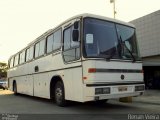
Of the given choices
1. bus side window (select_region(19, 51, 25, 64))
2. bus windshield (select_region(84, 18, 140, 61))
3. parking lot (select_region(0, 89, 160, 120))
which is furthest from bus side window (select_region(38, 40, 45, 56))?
bus windshield (select_region(84, 18, 140, 61))

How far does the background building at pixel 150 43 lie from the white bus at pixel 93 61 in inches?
548

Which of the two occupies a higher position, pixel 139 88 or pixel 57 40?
pixel 57 40

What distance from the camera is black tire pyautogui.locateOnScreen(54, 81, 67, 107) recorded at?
37.6 feet

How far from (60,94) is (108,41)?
119 inches

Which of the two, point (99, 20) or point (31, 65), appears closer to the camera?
point (99, 20)

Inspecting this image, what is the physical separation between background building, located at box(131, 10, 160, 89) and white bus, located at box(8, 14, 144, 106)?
45.7 feet

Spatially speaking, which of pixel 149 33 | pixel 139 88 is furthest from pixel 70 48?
pixel 149 33

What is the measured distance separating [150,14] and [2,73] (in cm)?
7544

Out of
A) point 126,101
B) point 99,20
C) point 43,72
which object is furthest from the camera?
point 43,72

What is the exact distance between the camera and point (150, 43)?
26422mm

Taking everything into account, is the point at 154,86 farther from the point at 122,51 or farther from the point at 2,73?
the point at 2,73

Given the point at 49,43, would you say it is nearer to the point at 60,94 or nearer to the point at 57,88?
the point at 57,88

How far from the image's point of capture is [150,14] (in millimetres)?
26125

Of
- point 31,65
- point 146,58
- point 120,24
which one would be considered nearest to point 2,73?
point 146,58
